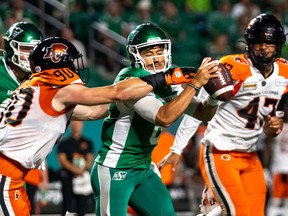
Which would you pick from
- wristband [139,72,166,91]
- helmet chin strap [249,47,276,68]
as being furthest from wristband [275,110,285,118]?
wristband [139,72,166,91]

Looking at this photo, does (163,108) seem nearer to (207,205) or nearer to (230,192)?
(230,192)

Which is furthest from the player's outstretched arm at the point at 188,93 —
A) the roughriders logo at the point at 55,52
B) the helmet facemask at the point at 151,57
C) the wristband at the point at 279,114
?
the wristband at the point at 279,114

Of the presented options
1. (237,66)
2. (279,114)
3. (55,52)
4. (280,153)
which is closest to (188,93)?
(55,52)

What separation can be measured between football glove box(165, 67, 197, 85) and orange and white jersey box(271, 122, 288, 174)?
17.9 ft

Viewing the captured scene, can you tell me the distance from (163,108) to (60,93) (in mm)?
658

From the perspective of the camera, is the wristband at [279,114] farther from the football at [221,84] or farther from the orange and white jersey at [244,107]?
the football at [221,84]

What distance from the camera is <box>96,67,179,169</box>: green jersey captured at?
5805 mm

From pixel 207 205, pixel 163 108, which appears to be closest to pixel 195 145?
pixel 207 205

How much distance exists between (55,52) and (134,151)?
996 millimetres

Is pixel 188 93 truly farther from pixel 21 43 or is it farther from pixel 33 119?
pixel 21 43

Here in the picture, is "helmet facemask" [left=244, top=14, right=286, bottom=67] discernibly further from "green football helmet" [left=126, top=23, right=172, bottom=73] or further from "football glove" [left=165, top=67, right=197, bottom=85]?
"football glove" [left=165, top=67, right=197, bottom=85]

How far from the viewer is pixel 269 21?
6.62m

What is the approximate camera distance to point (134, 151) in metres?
5.84

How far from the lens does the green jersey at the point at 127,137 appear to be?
580cm
